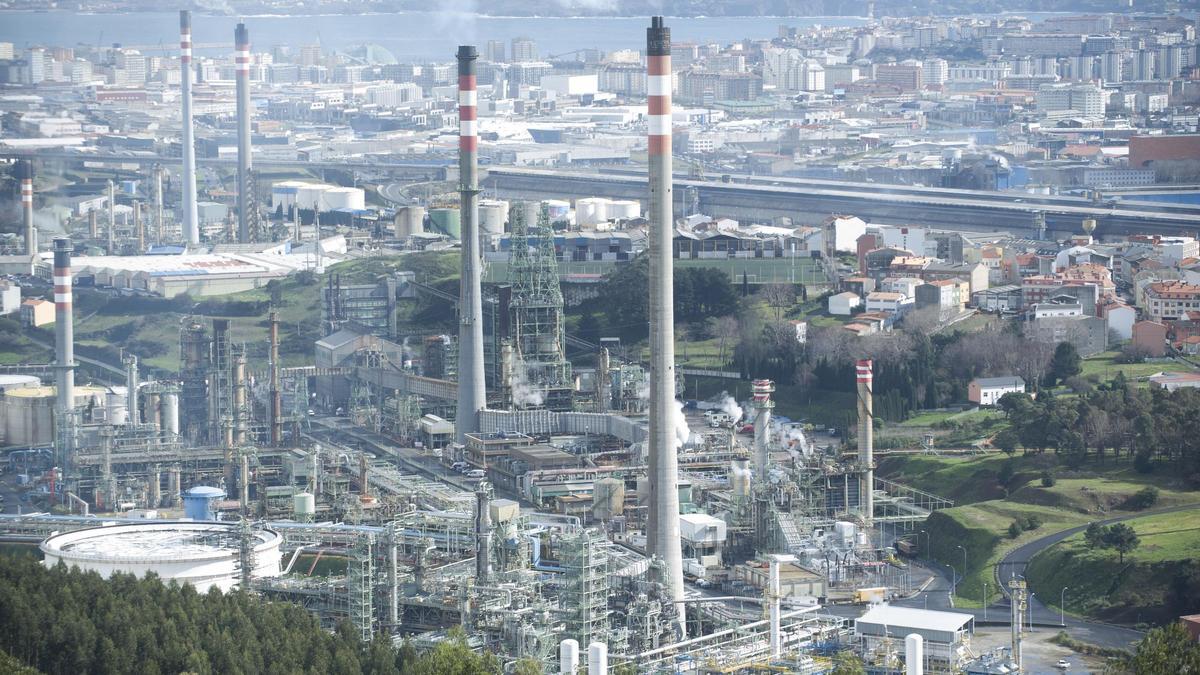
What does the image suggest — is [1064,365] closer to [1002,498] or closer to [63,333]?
[1002,498]

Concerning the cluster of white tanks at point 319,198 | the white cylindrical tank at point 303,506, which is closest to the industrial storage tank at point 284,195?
the cluster of white tanks at point 319,198

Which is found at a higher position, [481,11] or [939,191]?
[481,11]

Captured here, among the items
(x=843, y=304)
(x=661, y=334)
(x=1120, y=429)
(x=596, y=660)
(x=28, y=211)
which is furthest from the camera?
(x=28, y=211)

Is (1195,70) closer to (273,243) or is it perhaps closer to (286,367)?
(273,243)

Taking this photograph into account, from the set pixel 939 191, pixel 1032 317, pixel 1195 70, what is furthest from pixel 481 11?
pixel 1032 317

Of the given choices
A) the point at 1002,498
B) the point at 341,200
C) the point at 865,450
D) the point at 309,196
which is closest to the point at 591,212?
the point at 341,200

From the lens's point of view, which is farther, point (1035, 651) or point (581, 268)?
point (581, 268)
